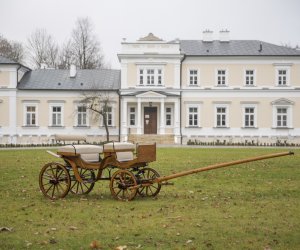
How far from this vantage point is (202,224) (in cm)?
658

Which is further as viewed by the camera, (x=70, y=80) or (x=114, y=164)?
(x=70, y=80)

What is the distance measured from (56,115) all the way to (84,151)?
28.9 metres

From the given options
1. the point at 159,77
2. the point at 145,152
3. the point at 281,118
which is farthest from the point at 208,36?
the point at 145,152

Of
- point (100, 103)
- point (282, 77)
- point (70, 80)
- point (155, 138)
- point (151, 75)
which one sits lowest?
point (155, 138)

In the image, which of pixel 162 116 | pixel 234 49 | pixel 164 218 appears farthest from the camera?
pixel 234 49

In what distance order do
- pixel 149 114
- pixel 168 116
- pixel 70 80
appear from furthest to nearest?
1. pixel 70 80
2. pixel 168 116
3. pixel 149 114

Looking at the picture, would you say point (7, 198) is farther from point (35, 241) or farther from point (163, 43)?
point (163, 43)

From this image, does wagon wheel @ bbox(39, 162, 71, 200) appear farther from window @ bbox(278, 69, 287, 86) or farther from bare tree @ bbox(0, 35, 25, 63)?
bare tree @ bbox(0, 35, 25, 63)

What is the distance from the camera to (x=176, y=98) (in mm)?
35750

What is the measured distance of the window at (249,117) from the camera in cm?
3644

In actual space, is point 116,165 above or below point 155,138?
above

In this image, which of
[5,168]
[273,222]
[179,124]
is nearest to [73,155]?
[273,222]

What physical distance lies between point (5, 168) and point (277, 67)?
26.9m

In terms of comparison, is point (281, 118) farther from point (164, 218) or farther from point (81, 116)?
point (164, 218)
